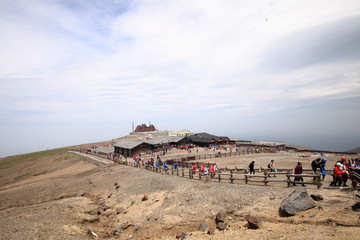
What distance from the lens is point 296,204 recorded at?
435 inches

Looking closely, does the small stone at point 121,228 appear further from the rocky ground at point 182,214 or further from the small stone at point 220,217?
the small stone at point 220,217

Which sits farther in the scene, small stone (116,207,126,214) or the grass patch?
the grass patch

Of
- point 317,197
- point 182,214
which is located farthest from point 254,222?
point 182,214

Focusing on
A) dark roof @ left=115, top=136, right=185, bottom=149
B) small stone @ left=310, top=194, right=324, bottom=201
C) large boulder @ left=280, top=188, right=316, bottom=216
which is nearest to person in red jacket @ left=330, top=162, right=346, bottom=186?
small stone @ left=310, top=194, right=324, bottom=201

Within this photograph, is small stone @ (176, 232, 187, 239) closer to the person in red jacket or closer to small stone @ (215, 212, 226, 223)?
small stone @ (215, 212, 226, 223)

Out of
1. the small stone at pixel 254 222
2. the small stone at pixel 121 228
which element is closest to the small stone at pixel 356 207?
the small stone at pixel 254 222

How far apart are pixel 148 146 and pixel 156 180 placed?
29.2 m

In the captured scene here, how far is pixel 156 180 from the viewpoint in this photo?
22.4 m

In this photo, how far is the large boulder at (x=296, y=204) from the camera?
35.8 ft

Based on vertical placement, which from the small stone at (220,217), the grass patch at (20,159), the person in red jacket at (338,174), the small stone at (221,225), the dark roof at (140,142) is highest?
the dark roof at (140,142)

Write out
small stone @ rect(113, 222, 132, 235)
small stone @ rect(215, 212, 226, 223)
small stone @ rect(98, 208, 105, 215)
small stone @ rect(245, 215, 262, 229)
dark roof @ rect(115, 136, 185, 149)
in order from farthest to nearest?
dark roof @ rect(115, 136, 185, 149), small stone @ rect(98, 208, 105, 215), small stone @ rect(113, 222, 132, 235), small stone @ rect(215, 212, 226, 223), small stone @ rect(245, 215, 262, 229)

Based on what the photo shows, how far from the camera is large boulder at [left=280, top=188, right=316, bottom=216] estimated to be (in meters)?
10.9

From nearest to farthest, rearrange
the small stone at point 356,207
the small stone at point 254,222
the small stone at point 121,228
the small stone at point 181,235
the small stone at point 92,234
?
the small stone at point 356,207, the small stone at point 254,222, the small stone at point 181,235, the small stone at point 92,234, the small stone at point 121,228

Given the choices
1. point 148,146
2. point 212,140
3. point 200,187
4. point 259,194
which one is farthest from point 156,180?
point 212,140
